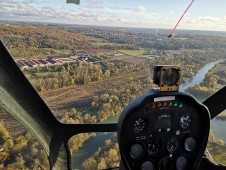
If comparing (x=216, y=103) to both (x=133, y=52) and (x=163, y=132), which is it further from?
(x=163, y=132)

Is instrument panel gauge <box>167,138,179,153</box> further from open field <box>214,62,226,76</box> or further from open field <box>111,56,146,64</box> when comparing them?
open field <box>214,62,226,76</box>

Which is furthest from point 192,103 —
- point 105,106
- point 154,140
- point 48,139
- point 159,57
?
point 48,139

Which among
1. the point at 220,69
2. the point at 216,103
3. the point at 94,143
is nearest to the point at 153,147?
the point at 94,143

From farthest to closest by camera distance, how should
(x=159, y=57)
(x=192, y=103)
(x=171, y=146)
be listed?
(x=159, y=57), (x=171, y=146), (x=192, y=103)

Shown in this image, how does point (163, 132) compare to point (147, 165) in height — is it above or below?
above

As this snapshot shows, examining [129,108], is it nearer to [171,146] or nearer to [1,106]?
[171,146]

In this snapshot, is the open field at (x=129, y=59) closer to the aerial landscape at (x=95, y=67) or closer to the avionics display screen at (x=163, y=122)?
the aerial landscape at (x=95, y=67)
